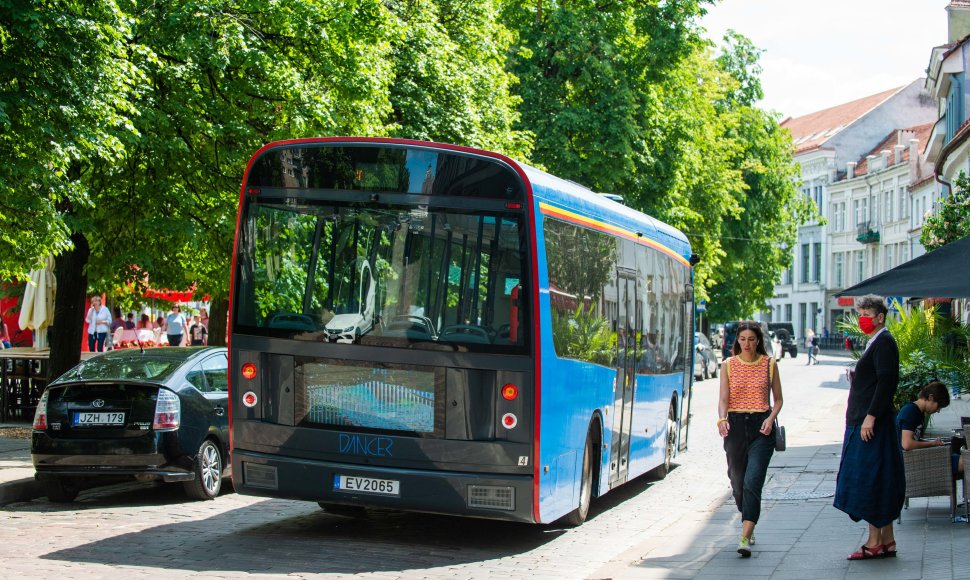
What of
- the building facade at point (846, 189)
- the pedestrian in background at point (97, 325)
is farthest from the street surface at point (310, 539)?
the building facade at point (846, 189)

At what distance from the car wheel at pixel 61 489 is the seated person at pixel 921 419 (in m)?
8.04

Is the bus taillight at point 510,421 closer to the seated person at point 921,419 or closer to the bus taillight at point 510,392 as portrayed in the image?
the bus taillight at point 510,392

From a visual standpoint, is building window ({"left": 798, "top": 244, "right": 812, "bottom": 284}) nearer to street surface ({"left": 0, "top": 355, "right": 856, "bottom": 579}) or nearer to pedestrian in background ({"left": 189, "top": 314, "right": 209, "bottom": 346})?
pedestrian in background ({"left": 189, "top": 314, "right": 209, "bottom": 346})

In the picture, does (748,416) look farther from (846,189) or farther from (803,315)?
(803,315)

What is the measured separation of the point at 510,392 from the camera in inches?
398

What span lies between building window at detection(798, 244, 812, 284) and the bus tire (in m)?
87.5

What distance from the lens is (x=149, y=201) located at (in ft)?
62.1

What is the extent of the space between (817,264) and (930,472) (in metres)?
92.0

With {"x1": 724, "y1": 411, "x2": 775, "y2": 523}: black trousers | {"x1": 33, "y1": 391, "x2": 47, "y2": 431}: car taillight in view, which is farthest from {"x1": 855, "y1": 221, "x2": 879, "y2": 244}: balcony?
{"x1": 724, "y1": 411, "x2": 775, "y2": 523}: black trousers

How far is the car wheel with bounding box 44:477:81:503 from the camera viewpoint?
43.0 feet

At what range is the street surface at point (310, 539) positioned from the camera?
9.50m

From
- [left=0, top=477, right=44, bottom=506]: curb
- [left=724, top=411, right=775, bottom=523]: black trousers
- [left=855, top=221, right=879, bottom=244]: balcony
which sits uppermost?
[left=855, top=221, right=879, bottom=244]: balcony

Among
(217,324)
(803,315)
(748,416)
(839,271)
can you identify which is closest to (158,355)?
(748,416)

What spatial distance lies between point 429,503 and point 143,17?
9776mm
